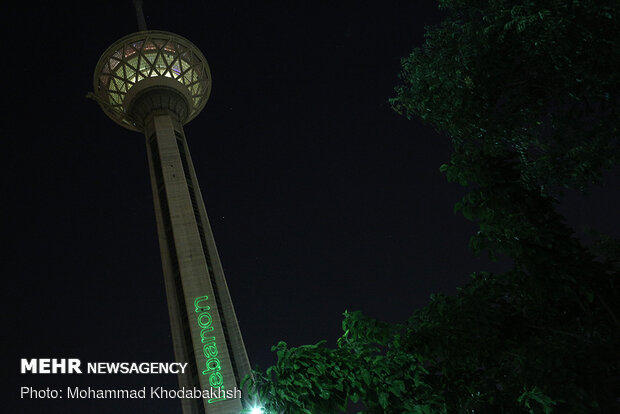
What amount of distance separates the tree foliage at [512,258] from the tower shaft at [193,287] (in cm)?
2024

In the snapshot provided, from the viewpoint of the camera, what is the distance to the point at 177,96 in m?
40.5

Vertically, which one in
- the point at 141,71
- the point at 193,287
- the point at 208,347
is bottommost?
the point at 208,347

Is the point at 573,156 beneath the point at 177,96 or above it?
beneath

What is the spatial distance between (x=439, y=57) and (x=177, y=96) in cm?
3544

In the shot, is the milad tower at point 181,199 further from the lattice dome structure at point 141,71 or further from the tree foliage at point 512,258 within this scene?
the tree foliage at point 512,258

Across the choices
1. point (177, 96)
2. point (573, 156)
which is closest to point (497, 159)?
point (573, 156)

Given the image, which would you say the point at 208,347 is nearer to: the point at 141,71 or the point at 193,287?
the point at 193,287

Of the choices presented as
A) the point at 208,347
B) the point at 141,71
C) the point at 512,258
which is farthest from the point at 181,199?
the point at 512,258

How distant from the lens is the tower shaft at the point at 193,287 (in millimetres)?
26547

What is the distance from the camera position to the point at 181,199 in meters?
32.4

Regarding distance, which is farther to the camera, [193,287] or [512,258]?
[193,287]

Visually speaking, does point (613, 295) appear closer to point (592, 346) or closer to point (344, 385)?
point (592, 346)

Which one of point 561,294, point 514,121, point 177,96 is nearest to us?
point 561,294

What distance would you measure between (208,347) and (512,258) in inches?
874
